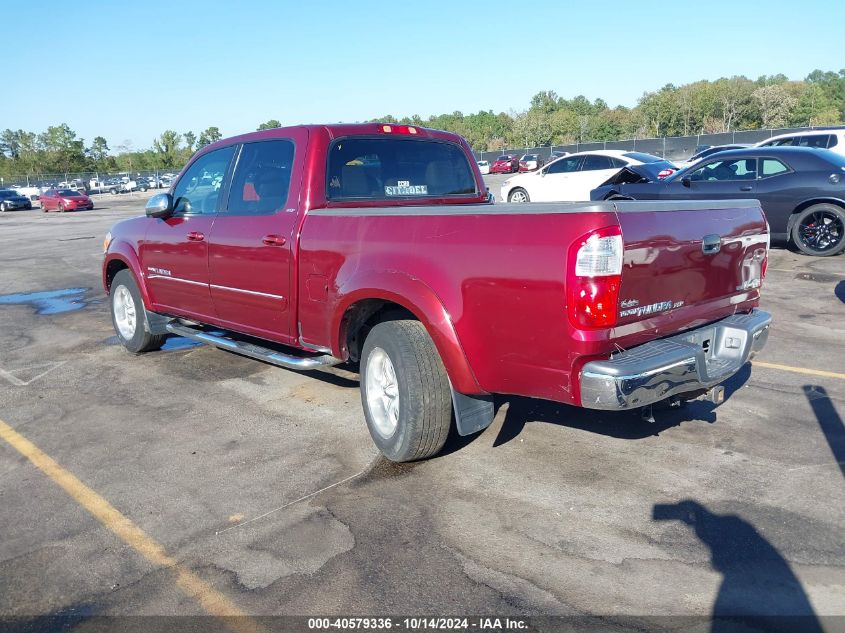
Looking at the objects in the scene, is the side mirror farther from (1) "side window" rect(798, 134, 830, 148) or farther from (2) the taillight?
(1) "side window" rect(798, 134, 830, 148)

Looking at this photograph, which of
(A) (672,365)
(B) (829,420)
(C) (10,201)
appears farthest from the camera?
(C) (10,201)

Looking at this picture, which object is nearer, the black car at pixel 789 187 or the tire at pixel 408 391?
the tire at pixel 408 391

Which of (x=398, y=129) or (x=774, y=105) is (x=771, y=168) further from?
(x=774, y=105)

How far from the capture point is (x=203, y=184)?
593 centimetres

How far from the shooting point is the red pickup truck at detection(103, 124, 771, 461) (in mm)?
3338

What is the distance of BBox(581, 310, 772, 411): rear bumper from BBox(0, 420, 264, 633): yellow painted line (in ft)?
5.81

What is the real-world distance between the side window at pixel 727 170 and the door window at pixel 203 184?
8577 millimetres

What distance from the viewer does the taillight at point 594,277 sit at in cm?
321

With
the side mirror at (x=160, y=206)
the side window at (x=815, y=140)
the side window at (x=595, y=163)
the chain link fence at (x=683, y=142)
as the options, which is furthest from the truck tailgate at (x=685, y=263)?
the chain link fence at (x=683, y=142)

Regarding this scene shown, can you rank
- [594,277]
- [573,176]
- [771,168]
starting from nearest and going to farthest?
1. [594,277]
2. [771,168]
3. [573,176]

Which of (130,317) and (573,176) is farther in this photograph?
(573,176)

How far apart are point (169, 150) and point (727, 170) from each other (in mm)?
107101

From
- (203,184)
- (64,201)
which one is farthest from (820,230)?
(64,201)

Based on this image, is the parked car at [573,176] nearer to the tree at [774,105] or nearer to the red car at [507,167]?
the red car at [507,167]
